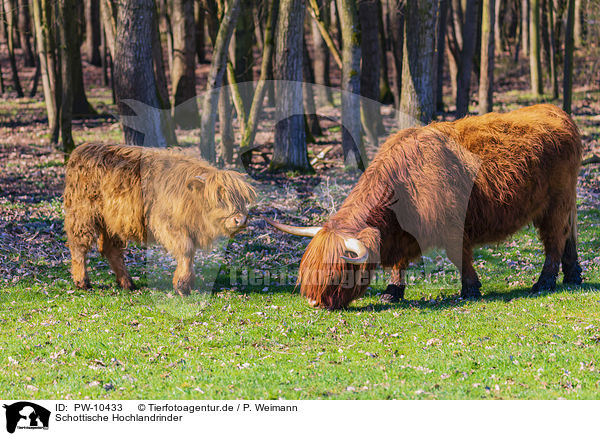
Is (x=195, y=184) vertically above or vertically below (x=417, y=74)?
below

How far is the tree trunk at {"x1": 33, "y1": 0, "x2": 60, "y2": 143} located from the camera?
20.4 metres

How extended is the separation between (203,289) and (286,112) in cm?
866

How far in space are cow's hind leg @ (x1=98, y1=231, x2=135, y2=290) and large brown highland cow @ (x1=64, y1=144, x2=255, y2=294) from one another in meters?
0.03

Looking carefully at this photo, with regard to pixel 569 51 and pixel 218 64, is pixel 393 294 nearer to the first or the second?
pixel 218 64

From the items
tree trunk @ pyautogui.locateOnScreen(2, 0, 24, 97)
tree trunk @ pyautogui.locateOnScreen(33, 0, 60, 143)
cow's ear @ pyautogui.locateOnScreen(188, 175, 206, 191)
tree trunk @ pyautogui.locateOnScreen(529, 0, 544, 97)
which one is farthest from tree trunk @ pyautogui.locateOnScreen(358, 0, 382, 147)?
tree trunk @ pyautogui.locateOnScreen(2, 0, 24, 97)

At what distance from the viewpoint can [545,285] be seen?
31.4 ft

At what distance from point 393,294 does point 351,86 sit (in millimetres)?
10087

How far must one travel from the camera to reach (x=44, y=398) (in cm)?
623

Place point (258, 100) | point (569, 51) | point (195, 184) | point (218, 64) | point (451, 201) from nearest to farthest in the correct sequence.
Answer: point (451, 201) < point (195, 184) < point (218, 64) < point (258, 100) < point (569, 51)

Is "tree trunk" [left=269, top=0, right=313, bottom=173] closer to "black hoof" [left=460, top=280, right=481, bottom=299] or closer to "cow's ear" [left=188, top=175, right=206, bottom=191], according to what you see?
"cow's ear" [left=188, top=175, right=206, bottom=191]

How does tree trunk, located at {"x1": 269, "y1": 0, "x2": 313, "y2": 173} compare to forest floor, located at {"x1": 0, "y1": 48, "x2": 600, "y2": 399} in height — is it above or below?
above

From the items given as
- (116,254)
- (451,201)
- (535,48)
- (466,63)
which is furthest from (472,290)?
(535,48)

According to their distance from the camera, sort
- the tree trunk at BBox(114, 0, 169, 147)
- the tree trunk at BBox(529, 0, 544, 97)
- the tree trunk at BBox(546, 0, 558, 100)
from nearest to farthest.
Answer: the tree trunk at BBox(114, 0, 169, 147)
the tree trunk at BBox(546, 0, 558, 100)
the tree trunk at BBox(529, 0, 544, 97)
